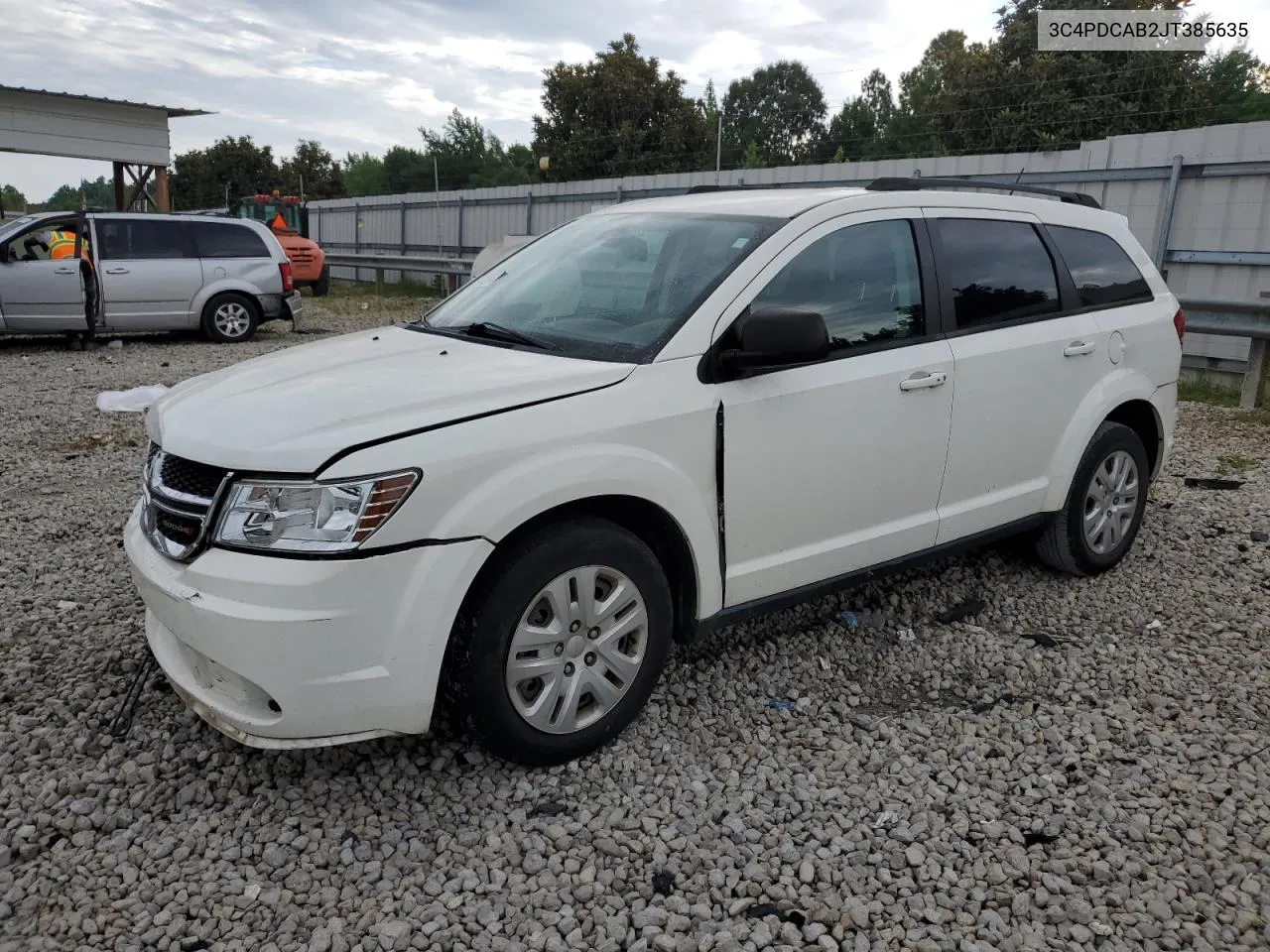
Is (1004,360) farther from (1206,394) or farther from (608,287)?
(1206,394)

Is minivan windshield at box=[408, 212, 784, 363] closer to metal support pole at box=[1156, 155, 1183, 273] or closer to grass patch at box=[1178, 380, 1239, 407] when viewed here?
grass patch at box=[1178, 380, 1239, 407]

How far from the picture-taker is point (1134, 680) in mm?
3842

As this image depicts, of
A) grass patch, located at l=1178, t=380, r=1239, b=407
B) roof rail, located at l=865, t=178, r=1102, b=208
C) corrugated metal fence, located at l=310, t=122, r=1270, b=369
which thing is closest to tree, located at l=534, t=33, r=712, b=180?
corrugated metal fence, located at l=310, t=122, r=1270, b=369

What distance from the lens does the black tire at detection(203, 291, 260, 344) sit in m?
13.4

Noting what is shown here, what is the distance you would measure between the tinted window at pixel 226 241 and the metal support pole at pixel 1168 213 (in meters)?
11.2

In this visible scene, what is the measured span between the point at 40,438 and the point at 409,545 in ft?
21.3

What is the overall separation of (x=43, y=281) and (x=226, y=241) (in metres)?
2.29

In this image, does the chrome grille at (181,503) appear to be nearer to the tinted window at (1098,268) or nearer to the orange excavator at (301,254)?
the tinted window at (1098,268)

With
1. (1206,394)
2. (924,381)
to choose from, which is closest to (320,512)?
(924,381)

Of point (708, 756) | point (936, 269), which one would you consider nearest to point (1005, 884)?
point (708, 756)

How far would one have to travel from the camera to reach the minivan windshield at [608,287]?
133 inches

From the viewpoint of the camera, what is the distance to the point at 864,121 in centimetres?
5900

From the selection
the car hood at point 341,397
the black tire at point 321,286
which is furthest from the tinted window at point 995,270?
the black tire at point 321,286

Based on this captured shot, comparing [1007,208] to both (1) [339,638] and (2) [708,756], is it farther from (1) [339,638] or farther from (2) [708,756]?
(1) [339,638]
